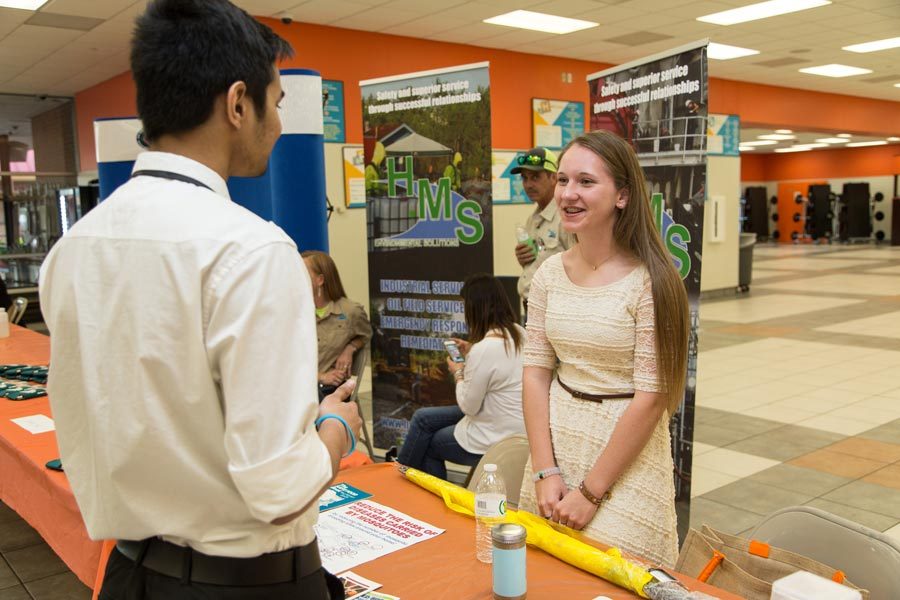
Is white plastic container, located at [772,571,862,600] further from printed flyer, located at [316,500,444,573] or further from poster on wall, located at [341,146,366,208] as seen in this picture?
poster on wall, located at [341,146,366,208]

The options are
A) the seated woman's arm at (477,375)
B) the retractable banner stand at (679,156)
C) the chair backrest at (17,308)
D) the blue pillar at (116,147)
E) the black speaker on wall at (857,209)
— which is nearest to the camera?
the retractable banner stand at (679,156)

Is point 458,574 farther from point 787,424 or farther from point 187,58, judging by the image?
point 787,424

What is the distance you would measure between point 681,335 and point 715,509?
230cm

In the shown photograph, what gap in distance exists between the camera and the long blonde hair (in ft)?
6.33

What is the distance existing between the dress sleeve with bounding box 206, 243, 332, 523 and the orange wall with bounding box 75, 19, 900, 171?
5.36m

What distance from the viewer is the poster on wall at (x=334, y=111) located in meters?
7.80

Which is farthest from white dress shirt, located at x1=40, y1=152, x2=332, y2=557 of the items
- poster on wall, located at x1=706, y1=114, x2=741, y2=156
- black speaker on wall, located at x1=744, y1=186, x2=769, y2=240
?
black speaker on wall, located at x1=744, y1=186, x2=769, y2=240

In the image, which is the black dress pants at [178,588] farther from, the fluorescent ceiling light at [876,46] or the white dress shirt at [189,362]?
the fluorescent ceiling light at [876,46]

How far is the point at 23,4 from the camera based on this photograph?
661 cm

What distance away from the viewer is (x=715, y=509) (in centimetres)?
389

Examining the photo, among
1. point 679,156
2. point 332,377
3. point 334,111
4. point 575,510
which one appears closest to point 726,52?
point 334,111

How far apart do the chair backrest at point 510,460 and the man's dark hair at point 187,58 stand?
1635mm

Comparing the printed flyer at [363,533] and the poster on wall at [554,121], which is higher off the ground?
the poster on wall at [554,121]

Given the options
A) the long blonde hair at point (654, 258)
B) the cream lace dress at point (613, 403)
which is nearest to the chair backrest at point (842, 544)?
the cream lace dress at point (613, 403)
